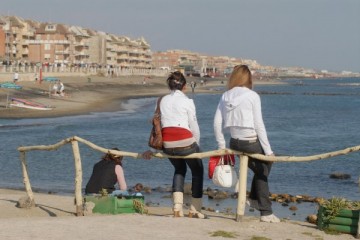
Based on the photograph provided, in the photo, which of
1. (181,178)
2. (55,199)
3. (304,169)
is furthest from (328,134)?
(181,178)

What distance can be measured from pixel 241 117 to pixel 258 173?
77 centimetres

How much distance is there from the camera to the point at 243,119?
310 inches

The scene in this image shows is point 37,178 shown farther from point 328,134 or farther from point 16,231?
point 328,134

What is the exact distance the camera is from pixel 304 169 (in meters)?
20.1

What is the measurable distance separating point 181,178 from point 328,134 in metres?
28.8

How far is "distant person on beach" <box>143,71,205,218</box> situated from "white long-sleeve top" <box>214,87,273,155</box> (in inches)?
13.1

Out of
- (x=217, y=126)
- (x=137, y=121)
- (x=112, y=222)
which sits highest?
(x=217, y=126)

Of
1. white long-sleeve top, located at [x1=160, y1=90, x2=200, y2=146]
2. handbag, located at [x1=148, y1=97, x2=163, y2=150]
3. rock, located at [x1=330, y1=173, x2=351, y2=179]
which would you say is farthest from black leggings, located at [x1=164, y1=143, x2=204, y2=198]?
rock, located at [x1=330, y1=173, x2=351, y2=179]

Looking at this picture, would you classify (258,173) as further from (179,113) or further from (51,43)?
(51,43)

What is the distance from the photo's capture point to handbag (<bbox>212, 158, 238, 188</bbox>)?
802cm

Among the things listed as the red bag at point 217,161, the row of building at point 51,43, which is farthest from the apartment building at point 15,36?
the red bag at point 217,161

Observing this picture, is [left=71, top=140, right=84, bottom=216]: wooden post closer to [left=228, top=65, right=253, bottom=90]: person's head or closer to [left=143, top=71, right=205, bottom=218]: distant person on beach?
[left=143, top=71, right=205, bottom=218]: distant person on beach

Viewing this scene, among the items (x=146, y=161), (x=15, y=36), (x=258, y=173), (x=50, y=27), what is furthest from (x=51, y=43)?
(x=258, y=173)

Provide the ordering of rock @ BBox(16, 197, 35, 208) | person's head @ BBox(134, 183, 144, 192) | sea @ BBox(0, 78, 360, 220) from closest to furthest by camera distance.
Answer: rock @ BBox(16, 197, 35, 208) → person's head @ BBox(134, 183, 144, 192) → sea @ BBox(0, 78, 360, 220)
